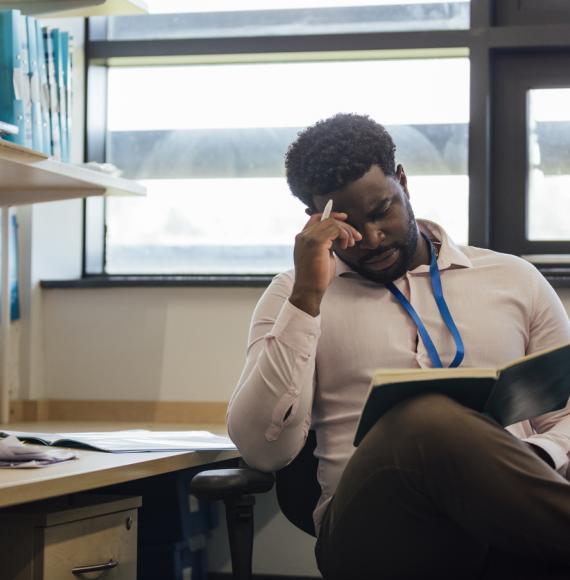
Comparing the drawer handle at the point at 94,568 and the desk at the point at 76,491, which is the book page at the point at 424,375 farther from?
the drawer handle at the point at 94,568

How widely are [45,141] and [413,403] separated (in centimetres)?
140

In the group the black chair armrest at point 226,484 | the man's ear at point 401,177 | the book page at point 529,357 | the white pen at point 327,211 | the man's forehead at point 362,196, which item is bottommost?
the black chair armrest at point 226,484

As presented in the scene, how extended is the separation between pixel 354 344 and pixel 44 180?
0.95m

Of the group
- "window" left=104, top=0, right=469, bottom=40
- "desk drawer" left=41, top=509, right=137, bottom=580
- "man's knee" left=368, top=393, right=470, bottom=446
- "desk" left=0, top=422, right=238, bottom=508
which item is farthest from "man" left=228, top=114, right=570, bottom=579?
"window" left=104, top=0, right=469, bottom=40

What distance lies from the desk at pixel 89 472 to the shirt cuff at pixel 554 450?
612 mm

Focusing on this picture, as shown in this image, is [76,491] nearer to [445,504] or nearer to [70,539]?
[70,539]

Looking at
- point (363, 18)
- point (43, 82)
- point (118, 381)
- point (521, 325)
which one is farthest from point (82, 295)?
point (521, 325)

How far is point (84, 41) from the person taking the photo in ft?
9.68

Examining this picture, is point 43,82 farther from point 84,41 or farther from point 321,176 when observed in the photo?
point 321,176

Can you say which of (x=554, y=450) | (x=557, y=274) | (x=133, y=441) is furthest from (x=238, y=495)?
(x=557, y=274)

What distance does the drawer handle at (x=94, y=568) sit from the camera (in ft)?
5.22

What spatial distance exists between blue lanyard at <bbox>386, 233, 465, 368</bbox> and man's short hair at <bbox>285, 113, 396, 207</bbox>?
8.4 inches

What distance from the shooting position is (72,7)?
246 cm

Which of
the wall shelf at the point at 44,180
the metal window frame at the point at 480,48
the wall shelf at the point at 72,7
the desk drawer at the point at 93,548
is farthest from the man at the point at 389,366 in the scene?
the wall shelf at the point at 72,7
